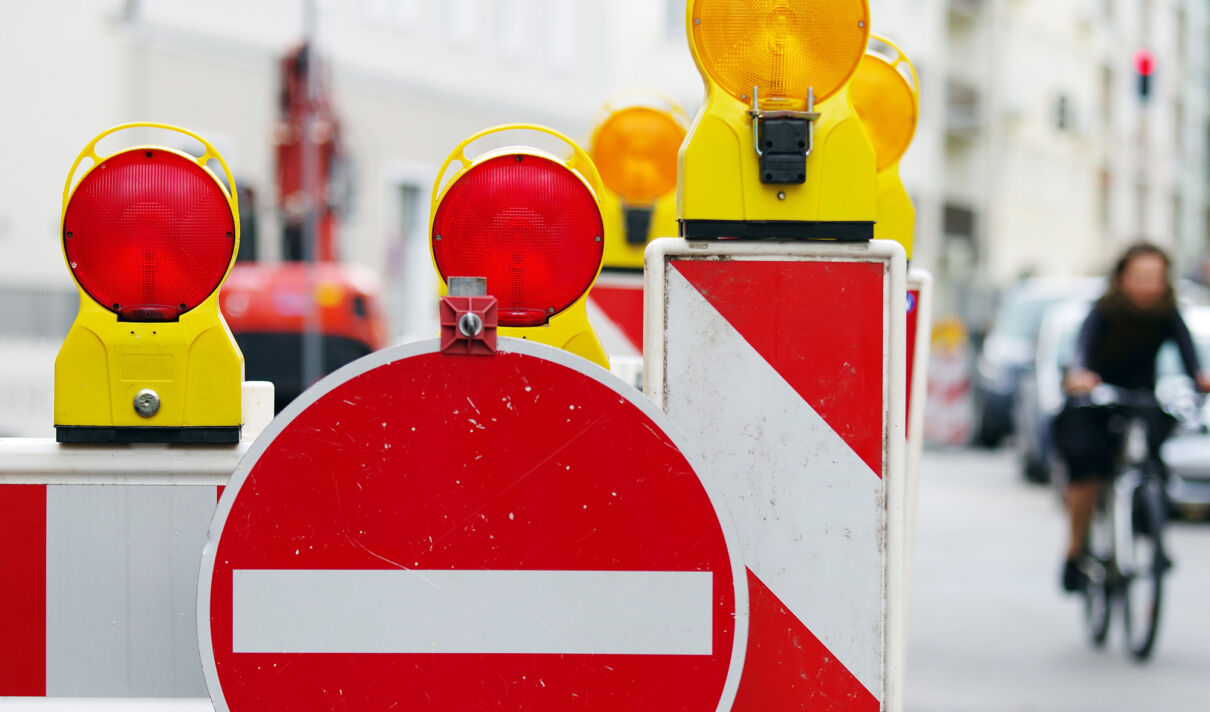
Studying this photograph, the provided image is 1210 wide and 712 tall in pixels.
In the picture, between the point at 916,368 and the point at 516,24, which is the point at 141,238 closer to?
the point at 916,368

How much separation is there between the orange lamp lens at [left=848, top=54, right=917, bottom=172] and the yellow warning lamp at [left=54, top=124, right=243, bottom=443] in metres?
1.39

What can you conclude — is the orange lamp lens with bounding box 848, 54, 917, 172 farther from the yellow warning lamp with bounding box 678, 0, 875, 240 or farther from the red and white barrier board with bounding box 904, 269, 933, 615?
the yellow warning lamp with bounding box 678, 0, 875, 240

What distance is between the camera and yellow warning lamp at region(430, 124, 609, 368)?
275 cm

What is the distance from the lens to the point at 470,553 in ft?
7.30

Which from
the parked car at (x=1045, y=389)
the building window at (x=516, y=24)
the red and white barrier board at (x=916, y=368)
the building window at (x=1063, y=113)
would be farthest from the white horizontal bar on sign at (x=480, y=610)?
the building window at (x=1063, y=113)

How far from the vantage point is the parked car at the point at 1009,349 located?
2039cm

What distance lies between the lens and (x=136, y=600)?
2574mm

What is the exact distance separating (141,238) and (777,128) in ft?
3.05

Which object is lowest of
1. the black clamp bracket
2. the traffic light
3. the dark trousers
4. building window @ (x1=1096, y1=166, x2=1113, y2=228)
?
the dark trousers

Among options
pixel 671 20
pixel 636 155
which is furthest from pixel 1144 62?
pixel 636 155

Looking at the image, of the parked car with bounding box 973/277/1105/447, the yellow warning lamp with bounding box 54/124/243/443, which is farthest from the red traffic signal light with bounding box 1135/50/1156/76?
the yellow warning lamp with bounding box 54/124/243/443

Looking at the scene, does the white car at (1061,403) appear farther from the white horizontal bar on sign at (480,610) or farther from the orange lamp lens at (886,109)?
the white horizontal bar on sign at (480,610)

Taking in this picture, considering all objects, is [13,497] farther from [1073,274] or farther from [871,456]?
[1073,274]

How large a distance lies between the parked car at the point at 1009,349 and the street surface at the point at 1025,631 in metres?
6.06
